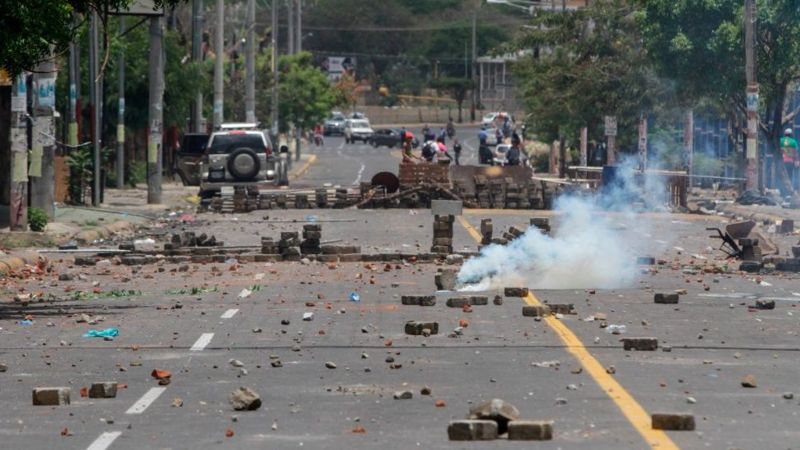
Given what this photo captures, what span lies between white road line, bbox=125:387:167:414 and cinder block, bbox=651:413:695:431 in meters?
3.48

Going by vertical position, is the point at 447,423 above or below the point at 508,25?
below

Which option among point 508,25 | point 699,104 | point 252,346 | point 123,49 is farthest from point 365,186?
point 508,25

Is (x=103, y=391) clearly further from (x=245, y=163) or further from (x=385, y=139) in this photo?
(x=385, y=139)

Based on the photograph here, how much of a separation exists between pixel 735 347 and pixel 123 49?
1496 inches

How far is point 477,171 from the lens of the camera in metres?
48.8

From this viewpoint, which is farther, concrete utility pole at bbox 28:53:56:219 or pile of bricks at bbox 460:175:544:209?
pile of bricks at bbox 460:175:544:209

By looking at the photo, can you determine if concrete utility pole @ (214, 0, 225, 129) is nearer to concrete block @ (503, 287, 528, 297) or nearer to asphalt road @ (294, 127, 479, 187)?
asphalt road @ (294, 127, 479, 187)

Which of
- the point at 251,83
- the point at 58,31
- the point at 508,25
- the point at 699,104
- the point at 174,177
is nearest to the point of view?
the point at 58,31

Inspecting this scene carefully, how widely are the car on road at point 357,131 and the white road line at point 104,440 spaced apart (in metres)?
120

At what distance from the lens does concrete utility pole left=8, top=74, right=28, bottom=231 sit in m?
31.4

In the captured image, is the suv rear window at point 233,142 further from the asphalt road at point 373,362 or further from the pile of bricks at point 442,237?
the asphalt road at point 373,362

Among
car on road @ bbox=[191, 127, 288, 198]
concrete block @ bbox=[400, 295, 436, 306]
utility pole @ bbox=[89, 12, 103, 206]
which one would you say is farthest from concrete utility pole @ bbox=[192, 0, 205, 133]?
concrete block @ bbox=[400, 295, 436, 306]

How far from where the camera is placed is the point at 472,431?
10164mm

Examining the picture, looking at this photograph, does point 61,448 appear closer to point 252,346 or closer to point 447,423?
point 447,423
